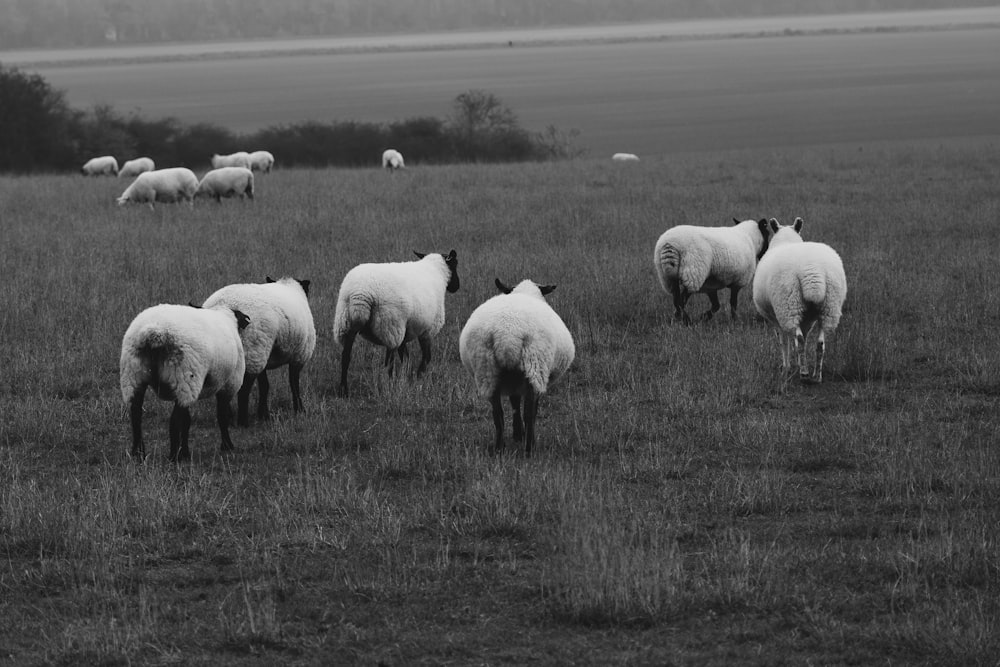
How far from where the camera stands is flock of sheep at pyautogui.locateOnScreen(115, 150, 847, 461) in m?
7.95

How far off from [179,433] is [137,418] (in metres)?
0.38

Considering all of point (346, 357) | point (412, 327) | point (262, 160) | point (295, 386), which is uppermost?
point (262, 160)

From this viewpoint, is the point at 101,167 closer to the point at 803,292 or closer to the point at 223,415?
the point at 223,415

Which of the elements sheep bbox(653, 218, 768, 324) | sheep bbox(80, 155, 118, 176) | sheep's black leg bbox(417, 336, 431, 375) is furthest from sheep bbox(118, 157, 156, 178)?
sheep's black leg bbox(417, 336, 431, 375)

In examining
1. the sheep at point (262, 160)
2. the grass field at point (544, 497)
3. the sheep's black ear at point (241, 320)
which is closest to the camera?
the grass field at point (544, 497)

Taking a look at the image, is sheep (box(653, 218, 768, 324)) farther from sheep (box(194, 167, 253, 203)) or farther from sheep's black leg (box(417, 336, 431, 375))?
sheep (box(194, 167, 253, 203))

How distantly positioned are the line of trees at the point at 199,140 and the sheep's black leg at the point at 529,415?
117 ft

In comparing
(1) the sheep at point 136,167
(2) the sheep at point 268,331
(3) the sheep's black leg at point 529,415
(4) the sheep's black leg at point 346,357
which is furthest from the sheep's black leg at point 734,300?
(1) the sheep at point 136,167

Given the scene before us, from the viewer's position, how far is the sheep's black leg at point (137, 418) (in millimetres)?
7961

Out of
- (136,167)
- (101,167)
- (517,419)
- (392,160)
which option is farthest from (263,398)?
(101,167)

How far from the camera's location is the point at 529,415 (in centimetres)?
841

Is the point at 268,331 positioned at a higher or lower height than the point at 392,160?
lower

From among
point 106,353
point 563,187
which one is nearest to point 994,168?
point 563,187

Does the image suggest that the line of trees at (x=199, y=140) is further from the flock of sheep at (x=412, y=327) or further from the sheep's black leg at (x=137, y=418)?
the sheep's black leg at (x=137, y=418)
